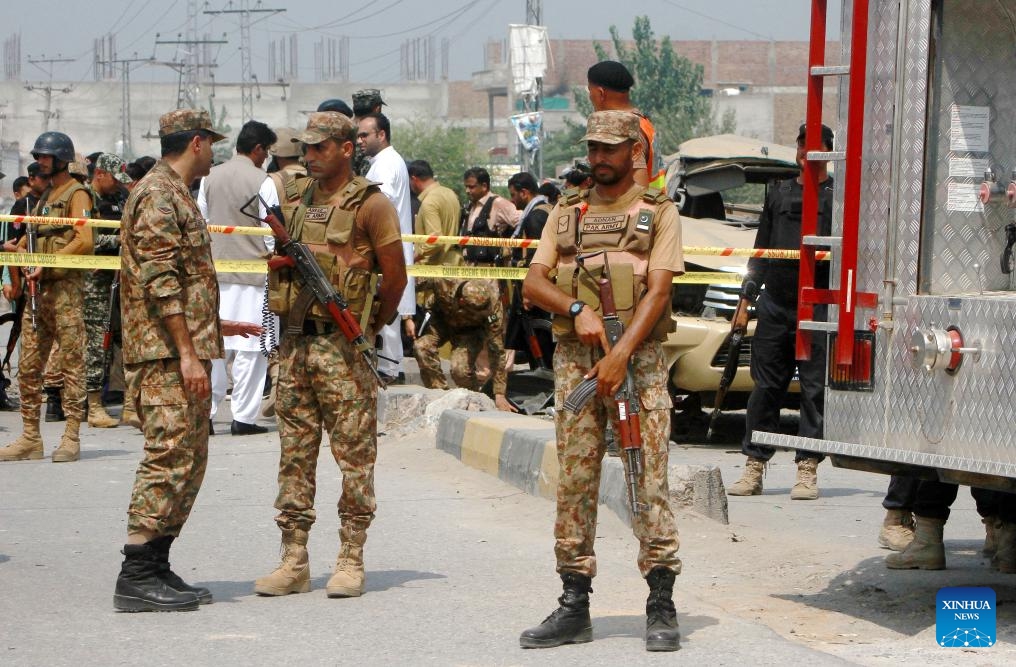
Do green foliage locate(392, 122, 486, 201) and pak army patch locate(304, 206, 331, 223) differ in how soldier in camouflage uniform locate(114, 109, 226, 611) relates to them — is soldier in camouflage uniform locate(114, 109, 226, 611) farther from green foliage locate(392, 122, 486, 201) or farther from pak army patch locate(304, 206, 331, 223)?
green foliage locate(392, 122, 486, 201)

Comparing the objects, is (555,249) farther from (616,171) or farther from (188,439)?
(188,439)

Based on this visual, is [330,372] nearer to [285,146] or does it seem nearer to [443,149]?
[285,146]

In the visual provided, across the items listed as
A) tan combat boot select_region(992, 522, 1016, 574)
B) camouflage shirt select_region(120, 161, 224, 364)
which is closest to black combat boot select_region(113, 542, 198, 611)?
camouflage shirt select_region(120, 161, 224, 364)

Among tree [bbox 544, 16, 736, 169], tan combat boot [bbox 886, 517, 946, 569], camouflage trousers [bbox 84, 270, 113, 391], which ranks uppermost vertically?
tree [bbox 544, 16, 736, 169]

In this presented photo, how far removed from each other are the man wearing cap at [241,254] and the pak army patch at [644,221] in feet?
18.8

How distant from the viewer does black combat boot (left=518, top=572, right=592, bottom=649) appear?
17.6 ft

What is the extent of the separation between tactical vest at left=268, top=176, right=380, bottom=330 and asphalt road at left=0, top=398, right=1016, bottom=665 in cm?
118

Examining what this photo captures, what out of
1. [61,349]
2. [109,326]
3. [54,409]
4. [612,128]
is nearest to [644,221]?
[612,128]

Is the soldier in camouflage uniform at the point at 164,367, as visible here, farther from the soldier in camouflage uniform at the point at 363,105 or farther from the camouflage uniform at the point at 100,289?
the camouflage uniform at the point at 100,289

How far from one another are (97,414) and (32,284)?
1835 millimetres

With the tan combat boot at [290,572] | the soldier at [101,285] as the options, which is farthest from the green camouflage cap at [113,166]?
the tan combat boot at [290,572]

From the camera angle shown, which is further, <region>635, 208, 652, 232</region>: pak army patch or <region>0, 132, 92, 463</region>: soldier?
<region>0, 132, 92, 463</region>: soldier

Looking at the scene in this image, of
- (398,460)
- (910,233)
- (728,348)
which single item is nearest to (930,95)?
(910,233)

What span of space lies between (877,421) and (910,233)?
0.72m
